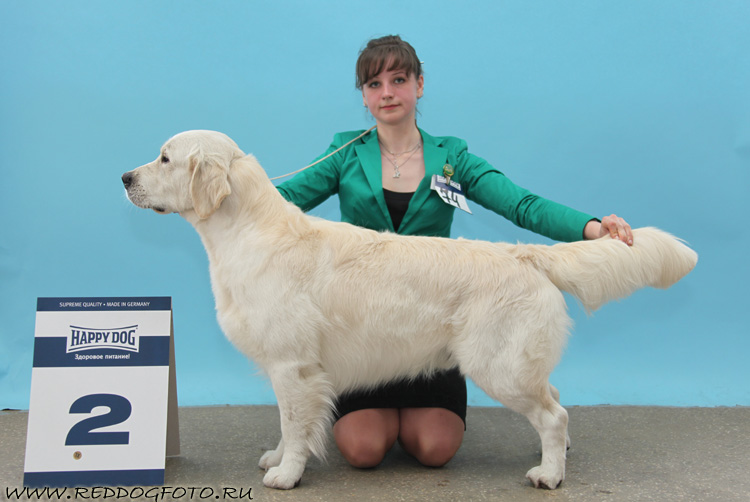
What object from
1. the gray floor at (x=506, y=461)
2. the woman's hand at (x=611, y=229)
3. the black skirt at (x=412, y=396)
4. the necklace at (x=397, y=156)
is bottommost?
the gray floor at (x=506, y=461)

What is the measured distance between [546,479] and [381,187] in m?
1.52

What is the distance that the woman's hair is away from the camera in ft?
9.10

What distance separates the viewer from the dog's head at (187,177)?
2244 millimetres

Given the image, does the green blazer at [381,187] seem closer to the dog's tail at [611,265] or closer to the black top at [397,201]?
the black top at [397,201]

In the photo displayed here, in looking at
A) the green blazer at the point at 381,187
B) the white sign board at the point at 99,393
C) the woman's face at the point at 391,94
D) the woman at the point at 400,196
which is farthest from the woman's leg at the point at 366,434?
the woman's face at the point at 391,94

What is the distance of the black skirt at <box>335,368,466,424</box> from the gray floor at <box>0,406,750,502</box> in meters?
0.25

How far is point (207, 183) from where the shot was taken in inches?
88.5

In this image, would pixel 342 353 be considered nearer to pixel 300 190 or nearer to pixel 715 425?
pixel 300 190

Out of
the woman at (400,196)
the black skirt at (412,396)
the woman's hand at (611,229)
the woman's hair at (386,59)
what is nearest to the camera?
the woman's hand at (611,229)

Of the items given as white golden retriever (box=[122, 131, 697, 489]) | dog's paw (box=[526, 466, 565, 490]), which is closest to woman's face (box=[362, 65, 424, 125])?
white golden retriever (box=[122, 131, 697, 489])

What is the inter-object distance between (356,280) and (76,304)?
1161 millimetres

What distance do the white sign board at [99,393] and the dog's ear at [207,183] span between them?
0.46 meters

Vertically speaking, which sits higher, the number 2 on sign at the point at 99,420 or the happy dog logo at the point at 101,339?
the happy dog logo at the point at 101,339

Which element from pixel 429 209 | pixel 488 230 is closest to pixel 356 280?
pixel 429 209
